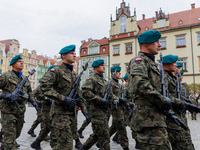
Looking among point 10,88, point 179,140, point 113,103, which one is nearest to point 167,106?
point 179,140

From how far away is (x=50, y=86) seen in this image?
304cm

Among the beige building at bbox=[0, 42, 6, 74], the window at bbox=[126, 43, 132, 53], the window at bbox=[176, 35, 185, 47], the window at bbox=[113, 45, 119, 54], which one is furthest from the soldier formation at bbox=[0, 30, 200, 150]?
the beige building at bbox=[0, 42, 6, 74]

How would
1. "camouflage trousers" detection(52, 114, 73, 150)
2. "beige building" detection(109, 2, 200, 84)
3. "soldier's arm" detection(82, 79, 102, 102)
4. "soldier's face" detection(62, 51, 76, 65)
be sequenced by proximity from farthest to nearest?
"beige building" detection(109, 2, 200, 84) → "soldier's arm" detection(82, 79, 102, 102) → "soldier's face" detection(62, 51, 76, 65) → "camouflage trousers" detection(52, 114, 73, 150)

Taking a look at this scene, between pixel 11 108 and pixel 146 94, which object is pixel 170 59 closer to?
pixel 146 94

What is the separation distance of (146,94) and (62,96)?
1.49 meters

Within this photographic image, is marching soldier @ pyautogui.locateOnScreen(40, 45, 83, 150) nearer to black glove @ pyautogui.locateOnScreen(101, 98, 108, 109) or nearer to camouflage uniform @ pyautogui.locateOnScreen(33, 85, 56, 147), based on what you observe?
black glove @ pyautogui.locateOnScreen(101, 98, 108, 109)

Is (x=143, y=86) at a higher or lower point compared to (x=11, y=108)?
higher

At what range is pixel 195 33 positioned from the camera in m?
24.3

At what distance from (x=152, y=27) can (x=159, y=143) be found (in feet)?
97.4

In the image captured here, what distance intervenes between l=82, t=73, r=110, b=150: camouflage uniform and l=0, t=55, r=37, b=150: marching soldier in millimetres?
1488

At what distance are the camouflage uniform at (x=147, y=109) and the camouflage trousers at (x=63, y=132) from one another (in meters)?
1.20

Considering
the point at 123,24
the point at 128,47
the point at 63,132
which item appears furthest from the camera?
the point at 123,24

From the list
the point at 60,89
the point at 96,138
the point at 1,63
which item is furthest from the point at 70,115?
the point at 1,63

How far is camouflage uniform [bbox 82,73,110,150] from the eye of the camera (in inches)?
149
